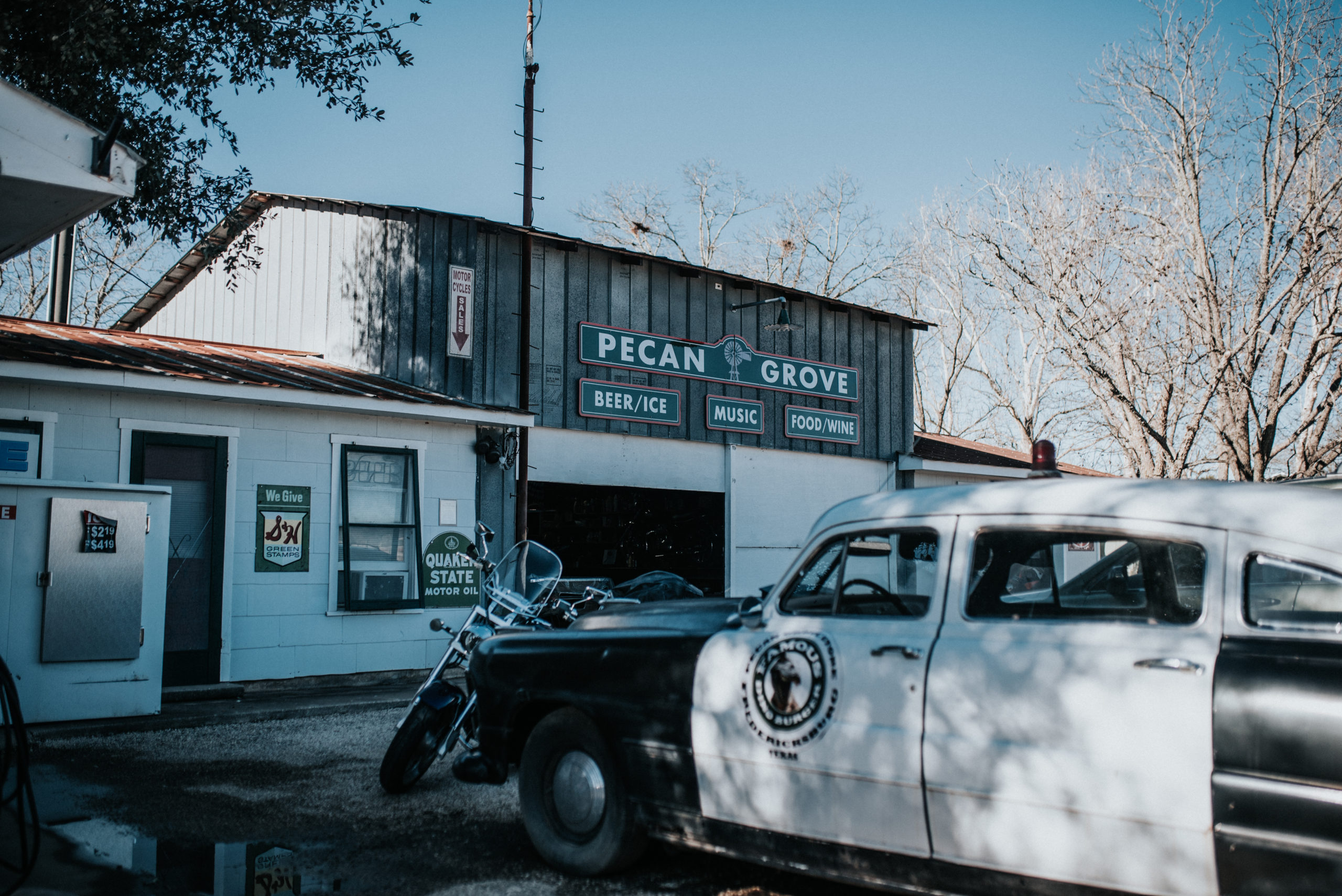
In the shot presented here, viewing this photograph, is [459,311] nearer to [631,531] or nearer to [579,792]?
[631,531]

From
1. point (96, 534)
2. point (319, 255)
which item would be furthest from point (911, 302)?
point (96, 534)

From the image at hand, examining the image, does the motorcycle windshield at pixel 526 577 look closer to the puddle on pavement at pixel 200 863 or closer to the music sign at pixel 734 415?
the puddle on pavement at pixel 200 863

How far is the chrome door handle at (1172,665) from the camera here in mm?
3322

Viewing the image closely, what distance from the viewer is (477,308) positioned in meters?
13.4

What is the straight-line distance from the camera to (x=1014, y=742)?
359 cm

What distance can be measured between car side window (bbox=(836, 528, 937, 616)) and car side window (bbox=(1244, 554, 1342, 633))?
110 centimetres

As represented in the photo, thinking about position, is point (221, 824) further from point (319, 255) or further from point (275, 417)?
point (319, 255)

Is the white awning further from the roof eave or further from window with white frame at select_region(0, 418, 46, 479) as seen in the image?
window with white frame at select_region(0, 418, 46, 479)

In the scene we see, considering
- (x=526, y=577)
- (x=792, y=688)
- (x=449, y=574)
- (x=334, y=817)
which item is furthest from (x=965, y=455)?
(x=792, y=688)

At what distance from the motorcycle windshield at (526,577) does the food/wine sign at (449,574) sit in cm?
541

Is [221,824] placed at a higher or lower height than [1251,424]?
lower

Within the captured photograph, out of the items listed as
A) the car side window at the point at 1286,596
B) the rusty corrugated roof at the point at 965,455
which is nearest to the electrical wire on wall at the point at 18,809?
the car side window at the point at 1286,596

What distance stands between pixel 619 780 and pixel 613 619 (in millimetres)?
935

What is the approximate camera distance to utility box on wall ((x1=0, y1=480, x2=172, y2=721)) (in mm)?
8266
